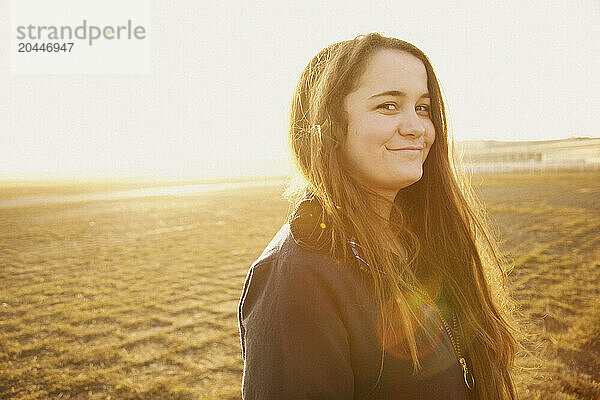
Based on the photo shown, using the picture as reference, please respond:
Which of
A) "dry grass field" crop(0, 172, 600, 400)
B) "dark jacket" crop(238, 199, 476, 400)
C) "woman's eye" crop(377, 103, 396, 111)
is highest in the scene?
"woman's eye" crop(377, 103, 396, 111)

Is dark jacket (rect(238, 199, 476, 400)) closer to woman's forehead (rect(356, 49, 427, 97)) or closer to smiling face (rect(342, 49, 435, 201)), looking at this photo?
smiling face (rect(342, 49, 435, 201))

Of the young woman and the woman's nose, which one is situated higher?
the woman's nose

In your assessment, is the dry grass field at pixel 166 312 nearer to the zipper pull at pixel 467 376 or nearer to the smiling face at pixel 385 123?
the zipper pull at pixel 467 376

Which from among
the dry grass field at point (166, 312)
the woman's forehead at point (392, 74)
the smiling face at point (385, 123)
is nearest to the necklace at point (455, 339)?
the smiling face at point (385, 123)

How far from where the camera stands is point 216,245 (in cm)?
1176

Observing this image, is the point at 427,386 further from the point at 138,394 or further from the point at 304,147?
the point at 138,394

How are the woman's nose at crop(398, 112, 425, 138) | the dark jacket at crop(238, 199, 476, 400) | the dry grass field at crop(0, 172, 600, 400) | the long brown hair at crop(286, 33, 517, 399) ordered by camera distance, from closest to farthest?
the dark jacket at crop(238, 199, 476, 400) < the long brown hair at crop(286, 33, 517, 399) < the woman's nose at crop(398, 112, 425, 138) < the dry grass field at crop(0, 172, 600, 400)

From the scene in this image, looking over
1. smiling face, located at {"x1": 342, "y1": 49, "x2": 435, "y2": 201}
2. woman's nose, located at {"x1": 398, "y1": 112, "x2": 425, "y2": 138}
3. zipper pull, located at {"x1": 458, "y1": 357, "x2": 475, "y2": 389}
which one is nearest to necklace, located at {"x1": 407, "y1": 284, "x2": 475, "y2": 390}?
zipper pull, located at {"x1": 458, "y1": 357, "x2": 475, "y2": 389}

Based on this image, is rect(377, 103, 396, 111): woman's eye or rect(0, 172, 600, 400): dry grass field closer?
rect(377, 103, 396, 111): woman's eye

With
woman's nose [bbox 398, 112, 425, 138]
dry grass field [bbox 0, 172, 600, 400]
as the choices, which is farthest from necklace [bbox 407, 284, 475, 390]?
dry grass field [bbox 0, 172, 600, 400]

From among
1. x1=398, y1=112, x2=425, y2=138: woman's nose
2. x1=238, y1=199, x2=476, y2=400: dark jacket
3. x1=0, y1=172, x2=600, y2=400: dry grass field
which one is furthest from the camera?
x1=0, y1=172, x2=600, y2=400: dry grass field

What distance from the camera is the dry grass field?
4.13 metres

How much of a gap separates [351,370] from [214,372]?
363 cm

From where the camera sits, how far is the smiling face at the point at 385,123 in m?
1.48
